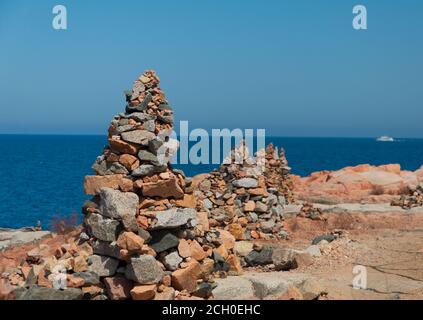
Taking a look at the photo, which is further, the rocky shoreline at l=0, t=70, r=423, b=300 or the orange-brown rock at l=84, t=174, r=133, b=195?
the orange-brown rock at l=84, t=174, r=133, b=195

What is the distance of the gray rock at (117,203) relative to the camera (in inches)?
383

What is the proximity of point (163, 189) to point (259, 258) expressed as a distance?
17.8 feet

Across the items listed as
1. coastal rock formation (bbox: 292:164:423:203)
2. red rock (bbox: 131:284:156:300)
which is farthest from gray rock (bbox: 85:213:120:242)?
coastal rock formation (bbox: 292:164:423:203)

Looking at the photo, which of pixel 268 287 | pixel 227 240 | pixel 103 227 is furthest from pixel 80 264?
pixel 227 240

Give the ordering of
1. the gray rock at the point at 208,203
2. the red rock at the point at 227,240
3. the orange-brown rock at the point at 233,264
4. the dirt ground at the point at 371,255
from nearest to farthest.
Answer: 1. the dirt ground at the point at 371,255
2. the orange-brown rock at the point at 233,264
3. the red rock at the point at 227,240
4. the gray rock at the point at 208,203

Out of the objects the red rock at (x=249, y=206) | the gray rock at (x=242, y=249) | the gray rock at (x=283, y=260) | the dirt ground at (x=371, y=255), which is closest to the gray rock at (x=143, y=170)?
the dirt ground at (x=371, y=255)

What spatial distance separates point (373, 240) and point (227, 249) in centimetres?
684

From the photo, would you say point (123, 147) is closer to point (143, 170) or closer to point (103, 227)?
point (143, 170)

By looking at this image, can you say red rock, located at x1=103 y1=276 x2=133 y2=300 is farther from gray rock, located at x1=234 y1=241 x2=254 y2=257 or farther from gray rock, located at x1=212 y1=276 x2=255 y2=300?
gray rock, located at x1=234 y1=241 x2=254 y2=257

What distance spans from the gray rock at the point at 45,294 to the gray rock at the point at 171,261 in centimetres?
168

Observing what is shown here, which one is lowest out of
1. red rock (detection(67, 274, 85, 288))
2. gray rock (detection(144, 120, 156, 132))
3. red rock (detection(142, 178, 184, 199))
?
red rock (detection(67, 274, 85, 288))

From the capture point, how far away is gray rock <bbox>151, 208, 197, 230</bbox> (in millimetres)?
9920

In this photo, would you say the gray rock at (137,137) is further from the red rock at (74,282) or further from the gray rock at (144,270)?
the red rock at (74,282)

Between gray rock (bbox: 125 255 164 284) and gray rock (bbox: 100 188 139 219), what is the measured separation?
83cm
